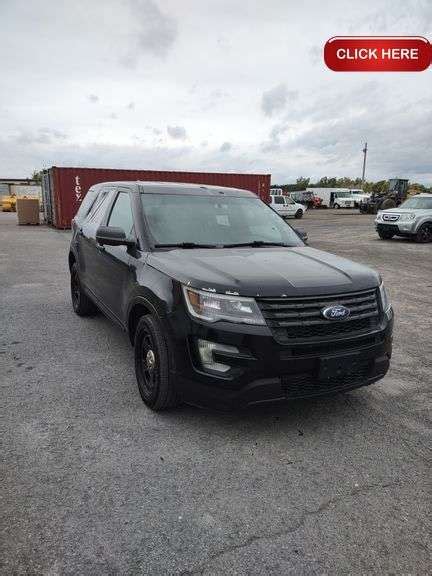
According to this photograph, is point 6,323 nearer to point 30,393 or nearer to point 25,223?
point 30,393

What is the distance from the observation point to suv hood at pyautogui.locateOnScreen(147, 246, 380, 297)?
284 cm

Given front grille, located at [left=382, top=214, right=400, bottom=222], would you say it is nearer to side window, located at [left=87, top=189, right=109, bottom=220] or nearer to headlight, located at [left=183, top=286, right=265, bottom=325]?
side window, located at [left=87, top=189, right=109, bottom=220]

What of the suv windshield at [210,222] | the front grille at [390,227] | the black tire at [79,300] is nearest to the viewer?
the suv windshield at [210,222]

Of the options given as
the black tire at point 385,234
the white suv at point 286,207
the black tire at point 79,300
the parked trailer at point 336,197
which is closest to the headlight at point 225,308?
the black tire at point 79,300

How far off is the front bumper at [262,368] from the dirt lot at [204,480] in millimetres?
362

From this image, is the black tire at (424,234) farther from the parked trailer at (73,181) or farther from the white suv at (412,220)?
the parked trailer at (73,181)

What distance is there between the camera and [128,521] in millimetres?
2234

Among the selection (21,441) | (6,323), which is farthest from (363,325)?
(6,323)

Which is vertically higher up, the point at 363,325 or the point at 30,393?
the point at 363,325

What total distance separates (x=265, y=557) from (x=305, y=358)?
1164 millimetres

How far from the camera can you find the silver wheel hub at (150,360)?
3.29 meters

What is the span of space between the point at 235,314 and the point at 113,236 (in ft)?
4.69

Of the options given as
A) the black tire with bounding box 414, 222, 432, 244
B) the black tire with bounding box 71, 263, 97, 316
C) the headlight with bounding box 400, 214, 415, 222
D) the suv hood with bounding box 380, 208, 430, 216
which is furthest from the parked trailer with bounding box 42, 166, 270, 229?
the black tire with bounding box 71, 263, 97, 316

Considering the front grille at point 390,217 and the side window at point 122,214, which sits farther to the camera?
the front grille at point 390,217
